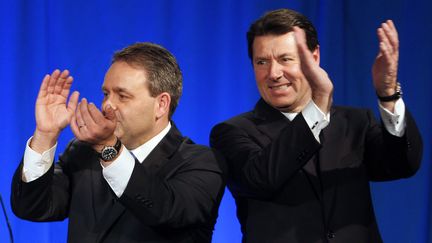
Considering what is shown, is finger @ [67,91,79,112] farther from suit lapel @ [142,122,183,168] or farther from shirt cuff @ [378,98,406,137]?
shirt cuff @ [378,98,406,137]

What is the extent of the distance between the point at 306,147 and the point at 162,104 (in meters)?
0.49

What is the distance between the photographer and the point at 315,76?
171cm

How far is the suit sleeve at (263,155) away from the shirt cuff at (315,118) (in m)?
0.01

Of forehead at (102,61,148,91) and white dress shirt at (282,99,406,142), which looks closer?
white dress shirt at (282,99,406,142)

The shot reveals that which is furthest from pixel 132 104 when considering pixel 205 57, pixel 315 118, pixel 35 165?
pixel 205 57

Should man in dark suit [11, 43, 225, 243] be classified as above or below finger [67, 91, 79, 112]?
below

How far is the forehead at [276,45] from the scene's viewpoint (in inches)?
80.0

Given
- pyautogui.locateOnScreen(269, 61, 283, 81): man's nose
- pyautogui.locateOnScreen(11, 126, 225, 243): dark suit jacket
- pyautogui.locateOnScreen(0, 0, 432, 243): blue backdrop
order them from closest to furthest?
1. pyautogui.locateOnScreen(11, 126, 225, 243): dark suit jacket
2. pyautogui.locateOnScreen(269, 61, 283, 81): man's nose
3. pyautogui.locateOnScreen(0, 0, 432, 243): blue backdrop

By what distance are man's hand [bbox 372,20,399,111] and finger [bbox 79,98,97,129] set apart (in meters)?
0.74

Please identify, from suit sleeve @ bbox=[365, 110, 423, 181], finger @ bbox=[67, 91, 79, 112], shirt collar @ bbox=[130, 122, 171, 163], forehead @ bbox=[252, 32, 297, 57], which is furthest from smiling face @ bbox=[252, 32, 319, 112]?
finger @ bbox=[67, 91, 79, 112]

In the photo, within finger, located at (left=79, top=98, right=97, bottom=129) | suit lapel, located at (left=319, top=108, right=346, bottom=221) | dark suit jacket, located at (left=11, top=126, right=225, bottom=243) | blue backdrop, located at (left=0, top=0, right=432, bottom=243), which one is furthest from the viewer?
blue backdrop, located at (left=0, top=0, right=432, bottom=243)

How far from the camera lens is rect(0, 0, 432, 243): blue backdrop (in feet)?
10.4

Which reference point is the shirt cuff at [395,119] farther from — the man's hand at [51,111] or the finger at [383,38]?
the man's hand at [51,111]

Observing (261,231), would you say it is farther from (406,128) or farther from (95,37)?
(95,37)
